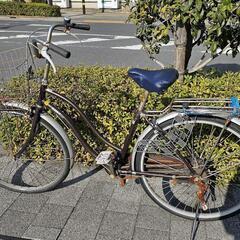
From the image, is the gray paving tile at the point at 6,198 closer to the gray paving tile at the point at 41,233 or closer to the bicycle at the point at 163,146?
the bicycle at the point at 163,146

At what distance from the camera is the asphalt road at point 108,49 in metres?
8.38

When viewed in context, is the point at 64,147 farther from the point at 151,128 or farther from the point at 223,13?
the point at 223,13

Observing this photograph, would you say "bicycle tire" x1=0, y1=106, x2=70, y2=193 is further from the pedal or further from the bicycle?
the pedal

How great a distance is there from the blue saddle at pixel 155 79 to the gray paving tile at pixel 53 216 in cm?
123

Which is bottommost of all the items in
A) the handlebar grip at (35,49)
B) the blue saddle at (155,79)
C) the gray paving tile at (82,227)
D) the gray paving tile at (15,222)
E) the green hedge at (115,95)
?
the gray paving tile at (82,227)

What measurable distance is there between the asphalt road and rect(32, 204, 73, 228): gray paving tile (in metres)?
4.74

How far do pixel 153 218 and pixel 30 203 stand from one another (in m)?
1.05

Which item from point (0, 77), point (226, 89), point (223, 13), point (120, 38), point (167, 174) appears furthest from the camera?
point (120, 38)

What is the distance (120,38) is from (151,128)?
33.2ft

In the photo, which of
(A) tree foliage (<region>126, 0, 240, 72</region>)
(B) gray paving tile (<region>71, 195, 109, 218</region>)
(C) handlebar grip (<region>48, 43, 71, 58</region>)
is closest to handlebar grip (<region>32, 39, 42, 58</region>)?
(C) handlebar grip (<region>48, 43, 71, 58</region>)

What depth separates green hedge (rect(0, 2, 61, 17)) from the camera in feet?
65.2

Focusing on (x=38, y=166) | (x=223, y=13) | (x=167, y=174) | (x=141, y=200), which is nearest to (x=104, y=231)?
(x=141, y=200)

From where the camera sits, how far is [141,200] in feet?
9.40

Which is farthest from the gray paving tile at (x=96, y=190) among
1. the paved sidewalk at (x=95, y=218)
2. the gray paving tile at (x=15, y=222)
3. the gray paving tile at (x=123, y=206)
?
the gray paving tile at (x=15, y=222)
